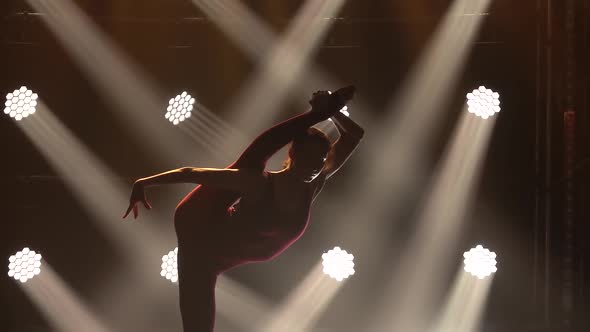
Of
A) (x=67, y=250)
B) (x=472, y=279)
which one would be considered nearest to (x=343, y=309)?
(x=472, y=279)

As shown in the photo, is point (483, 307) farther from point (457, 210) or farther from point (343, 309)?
point (343, 309)

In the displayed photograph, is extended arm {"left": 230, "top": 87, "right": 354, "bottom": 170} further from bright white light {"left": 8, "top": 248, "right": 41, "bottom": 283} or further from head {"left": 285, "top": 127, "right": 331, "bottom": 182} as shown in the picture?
bright white light {"left": 8, "top": 248, "right": 41, "bottom": 283}

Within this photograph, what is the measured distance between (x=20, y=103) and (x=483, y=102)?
2.89 meters

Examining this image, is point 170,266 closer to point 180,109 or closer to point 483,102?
point 180,109

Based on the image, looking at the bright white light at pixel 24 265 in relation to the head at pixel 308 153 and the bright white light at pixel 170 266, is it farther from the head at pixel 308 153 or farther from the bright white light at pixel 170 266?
the head at pixel 308 153

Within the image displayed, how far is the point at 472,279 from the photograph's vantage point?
3.90 meters

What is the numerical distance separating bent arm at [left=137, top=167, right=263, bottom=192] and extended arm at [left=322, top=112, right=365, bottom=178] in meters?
0.29

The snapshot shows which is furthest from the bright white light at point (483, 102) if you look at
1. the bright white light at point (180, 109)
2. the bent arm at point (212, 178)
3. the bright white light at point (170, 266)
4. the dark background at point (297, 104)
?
the bent arm at point (212, 178)

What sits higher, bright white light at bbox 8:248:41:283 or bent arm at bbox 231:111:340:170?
bent arm at bbox 231:111:340:170

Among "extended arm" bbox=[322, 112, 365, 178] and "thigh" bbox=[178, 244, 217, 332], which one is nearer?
"thigh" bbox=[178, 244, 217, 332]

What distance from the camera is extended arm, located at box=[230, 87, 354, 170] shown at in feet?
6.03

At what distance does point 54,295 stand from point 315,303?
63.8 inches

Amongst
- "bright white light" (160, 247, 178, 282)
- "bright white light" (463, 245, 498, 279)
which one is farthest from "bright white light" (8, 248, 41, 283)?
"bright white light" (463, 245, 498, 279)

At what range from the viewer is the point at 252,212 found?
1872 mm
